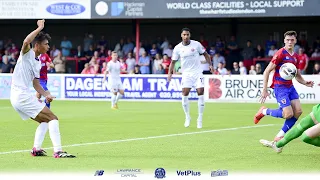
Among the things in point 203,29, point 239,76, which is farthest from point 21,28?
point 239,76

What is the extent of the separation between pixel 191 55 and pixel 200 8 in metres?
16.3

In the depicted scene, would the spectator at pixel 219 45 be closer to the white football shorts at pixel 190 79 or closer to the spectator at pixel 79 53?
the spectator at pixel 79 53

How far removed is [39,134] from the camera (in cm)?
1304

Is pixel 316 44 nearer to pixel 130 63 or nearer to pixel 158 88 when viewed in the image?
pixel 158 88

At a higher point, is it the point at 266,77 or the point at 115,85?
the point at 266,77

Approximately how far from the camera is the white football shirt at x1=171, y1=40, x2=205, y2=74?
1966cm

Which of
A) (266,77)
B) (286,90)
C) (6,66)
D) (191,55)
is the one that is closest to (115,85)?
(191,55)

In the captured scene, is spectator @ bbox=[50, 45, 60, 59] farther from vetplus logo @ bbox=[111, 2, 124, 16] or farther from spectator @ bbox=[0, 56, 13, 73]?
vetplus logo @ bbox=[111, 2, 124, 16]

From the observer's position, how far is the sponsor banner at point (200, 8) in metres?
34.7

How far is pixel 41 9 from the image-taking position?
3700cm

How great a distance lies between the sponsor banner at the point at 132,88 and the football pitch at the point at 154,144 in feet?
23.5

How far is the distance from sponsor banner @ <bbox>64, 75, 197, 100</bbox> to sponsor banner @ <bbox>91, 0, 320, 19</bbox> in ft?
13.0

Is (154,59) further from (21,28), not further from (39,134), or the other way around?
(39,134)

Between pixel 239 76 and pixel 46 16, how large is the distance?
1017 cm
